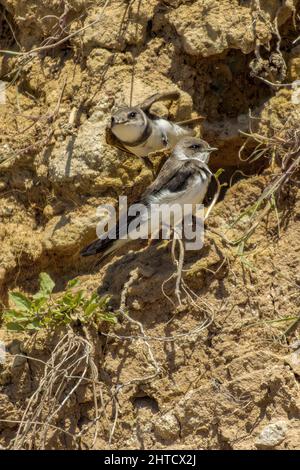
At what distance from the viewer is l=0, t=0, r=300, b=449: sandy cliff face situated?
4020 millimetres

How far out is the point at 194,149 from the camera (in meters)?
4.78

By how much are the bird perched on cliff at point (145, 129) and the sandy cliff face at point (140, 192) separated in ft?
0.21

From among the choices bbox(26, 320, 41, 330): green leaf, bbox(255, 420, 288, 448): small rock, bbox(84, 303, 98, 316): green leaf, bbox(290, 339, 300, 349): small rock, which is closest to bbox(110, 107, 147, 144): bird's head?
bbox(84, 303, 98, 316): green leaf

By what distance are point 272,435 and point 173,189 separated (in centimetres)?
142

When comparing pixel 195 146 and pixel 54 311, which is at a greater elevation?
pixel 195 146

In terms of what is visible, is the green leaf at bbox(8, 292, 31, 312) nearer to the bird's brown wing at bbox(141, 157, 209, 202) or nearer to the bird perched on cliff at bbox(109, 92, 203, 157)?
the bird's brown wing at bbox(141, 157, 209, 202)

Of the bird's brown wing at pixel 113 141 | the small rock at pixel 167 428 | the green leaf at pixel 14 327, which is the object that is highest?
the bird's brown wing at pixel 113 141

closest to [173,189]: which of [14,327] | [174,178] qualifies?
[174,178]

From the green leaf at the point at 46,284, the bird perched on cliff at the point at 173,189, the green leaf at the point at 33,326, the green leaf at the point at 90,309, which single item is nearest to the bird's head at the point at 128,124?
the bird perched on cliff at the point at 173,189

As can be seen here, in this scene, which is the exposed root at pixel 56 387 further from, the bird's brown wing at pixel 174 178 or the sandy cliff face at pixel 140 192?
the bird's brown wing at pixel 174 178

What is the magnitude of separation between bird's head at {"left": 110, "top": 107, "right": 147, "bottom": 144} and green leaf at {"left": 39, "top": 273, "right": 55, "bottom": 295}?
0.79m

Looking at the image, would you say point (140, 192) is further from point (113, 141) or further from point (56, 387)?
point (56, 387)

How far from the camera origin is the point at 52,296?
4.57 meters

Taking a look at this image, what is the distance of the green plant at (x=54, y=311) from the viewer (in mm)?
4234
